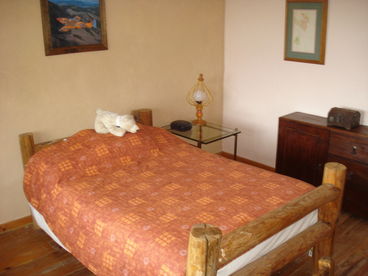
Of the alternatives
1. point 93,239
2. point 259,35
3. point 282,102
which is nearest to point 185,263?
point 93,239

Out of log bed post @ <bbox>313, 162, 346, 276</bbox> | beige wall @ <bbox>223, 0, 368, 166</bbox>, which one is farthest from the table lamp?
log bed post @ <bbox>313, 162, 346, 276</bbox>

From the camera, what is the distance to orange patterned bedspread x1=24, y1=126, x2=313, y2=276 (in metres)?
2.13

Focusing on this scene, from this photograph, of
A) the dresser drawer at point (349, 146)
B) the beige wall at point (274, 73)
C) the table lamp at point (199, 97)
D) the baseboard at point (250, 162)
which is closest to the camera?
the dresser drawer at point (349, 146)

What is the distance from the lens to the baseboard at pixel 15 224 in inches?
125

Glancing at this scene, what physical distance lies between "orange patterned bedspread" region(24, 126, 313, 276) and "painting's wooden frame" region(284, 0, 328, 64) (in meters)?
1.23

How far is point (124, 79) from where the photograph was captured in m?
3.56

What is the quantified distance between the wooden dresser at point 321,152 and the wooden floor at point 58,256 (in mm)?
249

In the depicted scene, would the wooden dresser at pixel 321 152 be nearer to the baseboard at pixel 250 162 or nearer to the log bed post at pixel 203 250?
the baseboard at pixel 250 162

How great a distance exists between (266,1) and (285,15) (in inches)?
9.8

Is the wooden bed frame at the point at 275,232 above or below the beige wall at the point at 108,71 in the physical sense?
below

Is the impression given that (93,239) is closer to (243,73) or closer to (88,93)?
(88,93)

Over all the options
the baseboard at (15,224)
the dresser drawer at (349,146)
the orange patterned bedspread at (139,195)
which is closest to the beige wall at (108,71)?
the baseboard at (15,224)

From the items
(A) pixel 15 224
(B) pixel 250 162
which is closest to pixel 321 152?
(B) pixel 250 162

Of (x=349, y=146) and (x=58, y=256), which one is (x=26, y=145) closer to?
(x=58, y=256)
